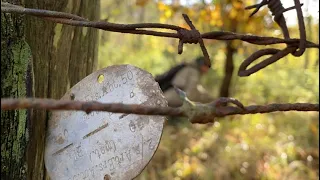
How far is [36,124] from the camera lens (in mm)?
834

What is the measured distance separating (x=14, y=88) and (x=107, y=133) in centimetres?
17

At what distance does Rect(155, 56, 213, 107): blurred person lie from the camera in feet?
18.1

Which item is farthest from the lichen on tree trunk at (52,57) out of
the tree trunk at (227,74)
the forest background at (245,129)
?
the tree trunk at (227,74)

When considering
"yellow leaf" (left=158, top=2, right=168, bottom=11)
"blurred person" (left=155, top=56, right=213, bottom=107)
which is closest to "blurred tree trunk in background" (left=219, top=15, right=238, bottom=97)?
"blurred person" (left=155, top=56, right=213, bottom=107)

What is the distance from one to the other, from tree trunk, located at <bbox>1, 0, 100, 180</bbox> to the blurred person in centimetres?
432

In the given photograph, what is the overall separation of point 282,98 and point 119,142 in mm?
6430

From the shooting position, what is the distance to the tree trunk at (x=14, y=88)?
743 mm

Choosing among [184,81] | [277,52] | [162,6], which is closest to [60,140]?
[277,52]

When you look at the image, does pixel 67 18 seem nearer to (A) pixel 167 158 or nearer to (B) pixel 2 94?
(B) pixel 2 94

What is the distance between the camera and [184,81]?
5.96 meters

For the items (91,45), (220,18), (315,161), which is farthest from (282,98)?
(91,45)

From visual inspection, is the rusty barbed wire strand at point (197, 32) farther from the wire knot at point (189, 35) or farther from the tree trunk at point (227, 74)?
the tree trunk at point (227, 74)

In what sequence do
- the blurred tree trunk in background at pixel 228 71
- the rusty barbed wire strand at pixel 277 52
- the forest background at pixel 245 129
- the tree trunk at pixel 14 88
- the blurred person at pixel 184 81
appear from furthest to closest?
the blurred tree trunk in background at pixel 228 71, the blurred person at pixel 184 81, the forest background at pixel 245 129, the rusty barbed wire strand at pixel 277 52, the tree trunk at pixel 14 88

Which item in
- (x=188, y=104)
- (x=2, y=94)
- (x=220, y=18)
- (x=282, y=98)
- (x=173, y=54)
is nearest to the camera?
(x=188, y=104)
